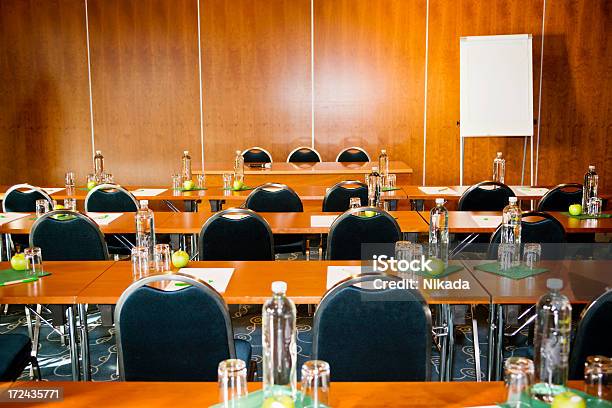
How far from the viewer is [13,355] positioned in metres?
3.14

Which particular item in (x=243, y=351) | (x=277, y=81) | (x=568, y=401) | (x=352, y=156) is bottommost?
(x=243, y=351)

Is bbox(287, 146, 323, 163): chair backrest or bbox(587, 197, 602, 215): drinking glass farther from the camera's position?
bbox(287, 146, 323, 163): chair backrest

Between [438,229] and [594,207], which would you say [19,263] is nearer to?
[438,229]

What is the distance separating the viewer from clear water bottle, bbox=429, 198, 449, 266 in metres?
4.01

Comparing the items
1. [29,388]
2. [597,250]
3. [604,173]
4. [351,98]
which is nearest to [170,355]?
Answer: [29,388]

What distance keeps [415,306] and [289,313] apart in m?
0.62

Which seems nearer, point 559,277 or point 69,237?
point 559,277

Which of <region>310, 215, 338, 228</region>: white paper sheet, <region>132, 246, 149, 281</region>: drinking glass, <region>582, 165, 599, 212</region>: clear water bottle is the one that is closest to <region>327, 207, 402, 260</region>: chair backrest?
<region>310, 215, 338, 228</region>: white paper sheet

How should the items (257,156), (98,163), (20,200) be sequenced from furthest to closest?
(98,163)
(257,156)
(20,200)

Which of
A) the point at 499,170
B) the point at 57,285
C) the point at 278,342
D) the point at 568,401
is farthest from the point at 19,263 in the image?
the point at 499,170

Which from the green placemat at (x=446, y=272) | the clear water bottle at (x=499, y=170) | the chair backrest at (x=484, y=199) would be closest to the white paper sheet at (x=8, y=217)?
the green placemat at (x=446, y=272)

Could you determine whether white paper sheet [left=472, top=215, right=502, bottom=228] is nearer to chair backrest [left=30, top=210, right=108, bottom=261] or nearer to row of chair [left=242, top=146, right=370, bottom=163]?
chair backrest [left=30, top=210, right=108, bottom=261]

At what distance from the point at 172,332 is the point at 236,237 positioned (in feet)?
6.10

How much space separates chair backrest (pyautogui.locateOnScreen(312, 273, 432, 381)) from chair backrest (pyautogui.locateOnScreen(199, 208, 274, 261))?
1.87m
